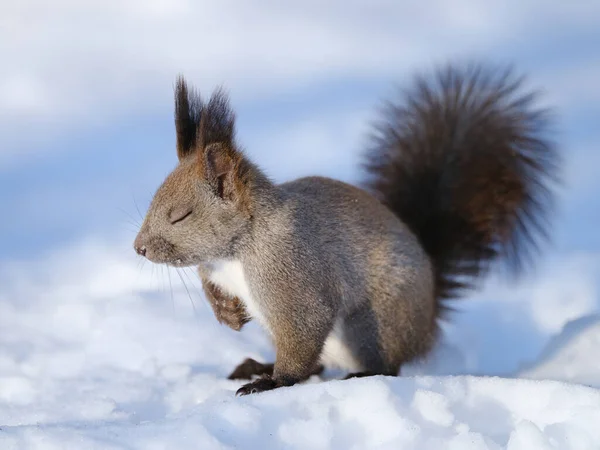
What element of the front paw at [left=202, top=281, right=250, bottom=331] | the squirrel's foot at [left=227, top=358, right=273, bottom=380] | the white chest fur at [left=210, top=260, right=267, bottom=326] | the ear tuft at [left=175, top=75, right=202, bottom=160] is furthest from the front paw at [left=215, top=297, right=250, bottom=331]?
the ear tuft at [left=175, top=75, right=202, bottom=160]

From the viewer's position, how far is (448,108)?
4.93 metres

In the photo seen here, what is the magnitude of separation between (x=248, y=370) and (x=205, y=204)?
112cm

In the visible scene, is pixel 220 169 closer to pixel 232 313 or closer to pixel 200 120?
pixel 200 120

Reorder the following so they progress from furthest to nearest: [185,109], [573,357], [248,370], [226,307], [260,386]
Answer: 1. [248,370]
2. [573,357]
3. [226,307]
4. [185,109]
5. [260,386]

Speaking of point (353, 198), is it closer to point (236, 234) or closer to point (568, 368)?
point (236, 234)

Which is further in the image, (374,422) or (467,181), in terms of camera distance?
(467,181)

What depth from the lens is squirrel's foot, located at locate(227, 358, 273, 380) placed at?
13.7 ft

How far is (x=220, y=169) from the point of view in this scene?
11.3 feet

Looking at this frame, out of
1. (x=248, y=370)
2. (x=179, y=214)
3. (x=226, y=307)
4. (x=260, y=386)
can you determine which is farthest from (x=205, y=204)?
(x=248, y=370)

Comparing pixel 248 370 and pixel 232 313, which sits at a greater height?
pixel 232 313

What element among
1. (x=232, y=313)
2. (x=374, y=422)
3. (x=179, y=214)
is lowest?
(x=232, y=313)

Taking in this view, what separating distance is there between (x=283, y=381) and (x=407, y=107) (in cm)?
207

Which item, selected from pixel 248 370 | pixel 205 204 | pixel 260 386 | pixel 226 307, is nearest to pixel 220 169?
pixel 205 204

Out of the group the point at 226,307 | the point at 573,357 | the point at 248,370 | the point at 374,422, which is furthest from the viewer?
the point at 248,370
